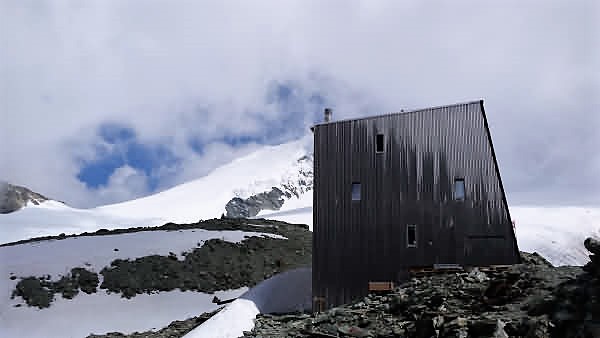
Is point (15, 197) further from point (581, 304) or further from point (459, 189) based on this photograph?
point (581, 304)

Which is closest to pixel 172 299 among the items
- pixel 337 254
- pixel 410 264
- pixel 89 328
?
pixel 89 328

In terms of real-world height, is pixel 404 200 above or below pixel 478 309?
above

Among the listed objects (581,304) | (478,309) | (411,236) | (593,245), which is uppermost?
(411,236)

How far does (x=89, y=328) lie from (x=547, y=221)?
47271mm

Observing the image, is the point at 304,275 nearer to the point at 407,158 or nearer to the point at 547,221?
the point at 407,158

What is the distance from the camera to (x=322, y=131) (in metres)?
26.9

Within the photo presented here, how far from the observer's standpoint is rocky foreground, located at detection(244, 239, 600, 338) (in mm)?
14258

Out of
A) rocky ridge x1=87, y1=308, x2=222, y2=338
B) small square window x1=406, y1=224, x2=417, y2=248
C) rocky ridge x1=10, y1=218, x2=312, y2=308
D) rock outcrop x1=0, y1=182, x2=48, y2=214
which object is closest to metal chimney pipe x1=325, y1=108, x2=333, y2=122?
small square window x1=406, y1=224, x2=417, y2=248

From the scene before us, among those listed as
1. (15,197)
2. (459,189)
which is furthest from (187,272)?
(15,197)

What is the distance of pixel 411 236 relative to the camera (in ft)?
79.8

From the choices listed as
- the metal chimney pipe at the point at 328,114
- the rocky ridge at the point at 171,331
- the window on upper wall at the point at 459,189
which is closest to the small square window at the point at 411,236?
the window on upper wall at the point at 459,189

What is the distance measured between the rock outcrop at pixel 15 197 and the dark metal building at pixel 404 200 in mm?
159543

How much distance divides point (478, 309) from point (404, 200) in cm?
812

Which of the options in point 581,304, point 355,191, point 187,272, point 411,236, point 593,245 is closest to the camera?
point 581,304
